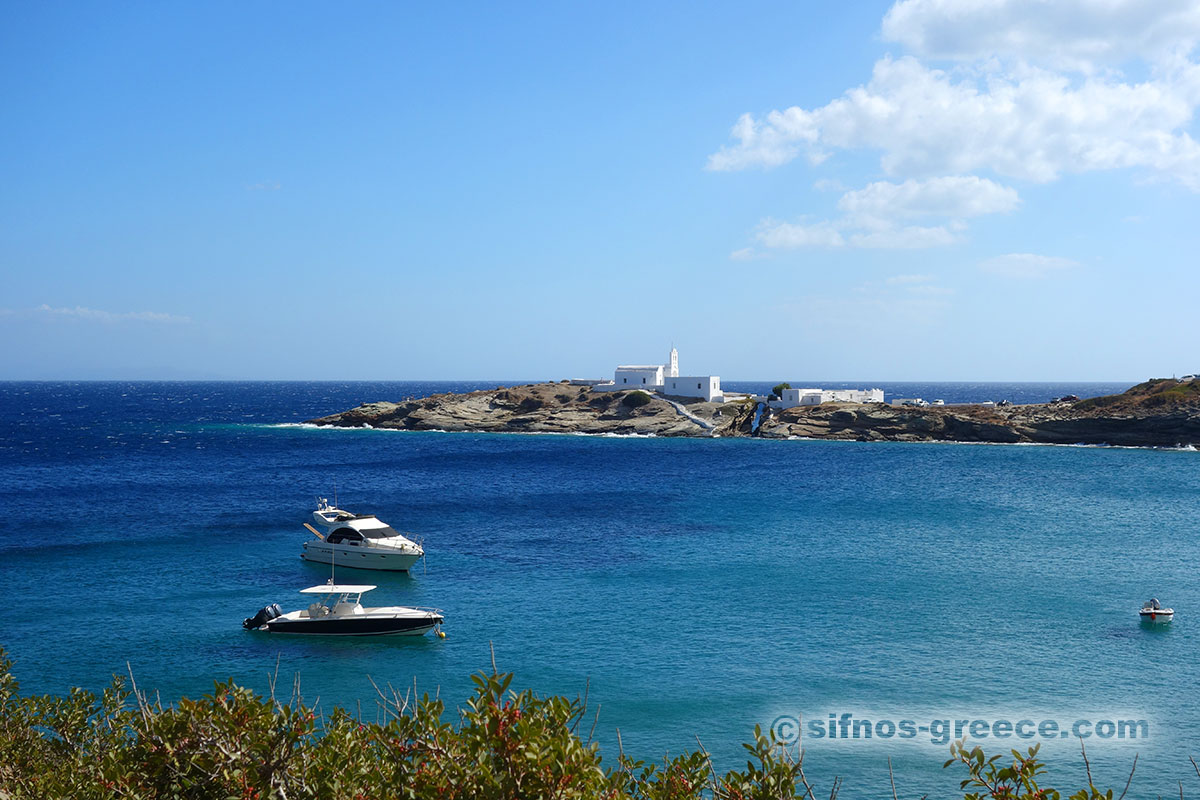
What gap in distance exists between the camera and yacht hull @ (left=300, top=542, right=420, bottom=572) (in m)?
40.7

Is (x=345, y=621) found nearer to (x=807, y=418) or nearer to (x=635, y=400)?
(x=807, y=418)

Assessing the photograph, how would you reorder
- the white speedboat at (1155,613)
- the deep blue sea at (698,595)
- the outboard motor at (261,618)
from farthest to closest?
the white speedboat at (1155,613)
the outboard motor at (261,618)
the deep blue sea at (698,595)

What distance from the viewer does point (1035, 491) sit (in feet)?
215

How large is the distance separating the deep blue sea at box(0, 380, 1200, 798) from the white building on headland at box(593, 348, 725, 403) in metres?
52.8

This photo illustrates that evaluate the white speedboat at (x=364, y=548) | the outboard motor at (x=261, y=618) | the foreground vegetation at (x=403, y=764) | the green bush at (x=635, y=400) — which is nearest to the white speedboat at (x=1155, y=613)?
the foreground vegetation at (x=403, y=764)

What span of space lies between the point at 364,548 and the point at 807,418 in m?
84.3

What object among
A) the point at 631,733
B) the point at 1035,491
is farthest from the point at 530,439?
the point at 631,733

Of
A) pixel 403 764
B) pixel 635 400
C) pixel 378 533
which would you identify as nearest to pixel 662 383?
pixel 635 400

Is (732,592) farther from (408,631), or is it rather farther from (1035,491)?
(1035,491)

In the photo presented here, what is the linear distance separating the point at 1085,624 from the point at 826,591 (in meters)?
9.50

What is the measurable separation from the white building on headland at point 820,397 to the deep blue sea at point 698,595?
4611 centimetres

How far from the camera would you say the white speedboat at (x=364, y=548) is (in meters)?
40.8

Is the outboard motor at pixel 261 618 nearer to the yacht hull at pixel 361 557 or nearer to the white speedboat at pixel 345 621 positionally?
the white speedboat at pixel 345 621

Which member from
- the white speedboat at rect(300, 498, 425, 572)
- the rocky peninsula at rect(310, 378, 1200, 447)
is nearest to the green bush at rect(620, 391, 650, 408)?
the rocky peninsula at rect(310, 378, 1200, 447)
